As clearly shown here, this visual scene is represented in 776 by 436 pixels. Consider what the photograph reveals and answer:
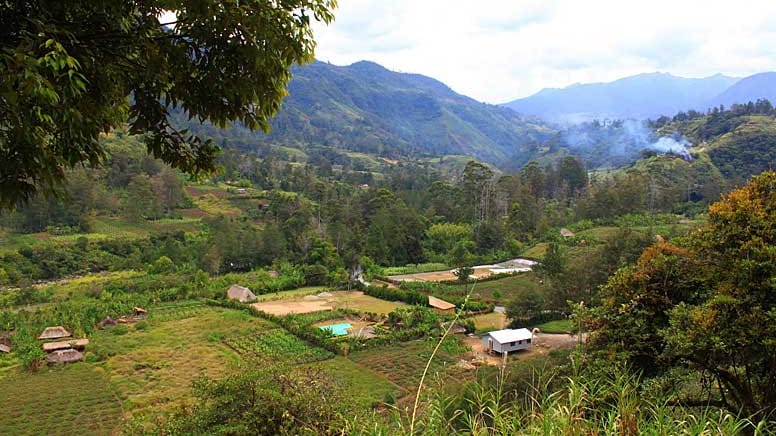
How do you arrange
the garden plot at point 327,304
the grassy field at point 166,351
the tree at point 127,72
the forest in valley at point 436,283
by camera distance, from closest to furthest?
the tree at point 127,72
the forest in valley at point 436,283
the grassy field at point 166,351
the garden plot at point 327,304

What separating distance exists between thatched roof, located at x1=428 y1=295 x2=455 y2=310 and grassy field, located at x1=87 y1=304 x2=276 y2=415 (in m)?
7.94

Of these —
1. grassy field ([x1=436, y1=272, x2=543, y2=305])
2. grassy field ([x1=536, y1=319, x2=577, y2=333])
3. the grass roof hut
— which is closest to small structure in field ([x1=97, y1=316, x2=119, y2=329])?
grassy field ([x1=436, y1=272, x2=543, y2=305])

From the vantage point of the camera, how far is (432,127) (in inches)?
7082

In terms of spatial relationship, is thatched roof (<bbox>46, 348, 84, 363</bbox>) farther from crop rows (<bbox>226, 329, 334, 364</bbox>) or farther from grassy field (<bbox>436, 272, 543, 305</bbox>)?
grassy field (<bbox>436, 272, 543, 305</bbox>)

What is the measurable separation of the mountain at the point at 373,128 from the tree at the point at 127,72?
86.1 m

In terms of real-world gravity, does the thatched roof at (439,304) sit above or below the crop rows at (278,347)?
below

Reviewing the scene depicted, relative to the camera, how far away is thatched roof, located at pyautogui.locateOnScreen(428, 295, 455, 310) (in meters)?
24.4

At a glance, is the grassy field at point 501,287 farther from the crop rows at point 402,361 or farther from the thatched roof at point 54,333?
the thatched roof at point 54,333

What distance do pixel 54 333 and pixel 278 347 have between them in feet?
30.1

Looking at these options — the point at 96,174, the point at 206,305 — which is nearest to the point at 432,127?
the point at 96,174

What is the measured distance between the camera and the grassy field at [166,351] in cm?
1470

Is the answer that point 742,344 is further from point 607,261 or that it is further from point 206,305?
point 206,305

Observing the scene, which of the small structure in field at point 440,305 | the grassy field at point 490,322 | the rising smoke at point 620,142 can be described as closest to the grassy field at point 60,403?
the grassy field at point 490,322

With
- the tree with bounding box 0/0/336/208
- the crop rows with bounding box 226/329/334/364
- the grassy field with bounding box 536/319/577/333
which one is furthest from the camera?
the grassy field with bounding box 536/319/577/333
